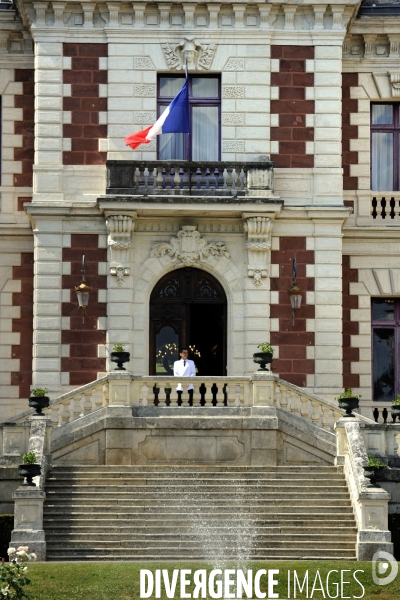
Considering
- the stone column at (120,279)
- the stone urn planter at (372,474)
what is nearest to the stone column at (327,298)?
the stone column at (120,279)

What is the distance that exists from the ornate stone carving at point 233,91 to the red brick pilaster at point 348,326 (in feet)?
15.1

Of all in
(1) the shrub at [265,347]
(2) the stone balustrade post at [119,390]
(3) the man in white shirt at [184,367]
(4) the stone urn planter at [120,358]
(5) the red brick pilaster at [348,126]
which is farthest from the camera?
(5) the red brick pilaster at [348,126]

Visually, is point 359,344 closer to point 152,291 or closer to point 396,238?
point 396,238

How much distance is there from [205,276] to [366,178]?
15.7ft

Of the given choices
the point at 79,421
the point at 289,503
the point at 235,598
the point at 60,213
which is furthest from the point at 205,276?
the point at 235,598

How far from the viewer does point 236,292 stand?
36.9m

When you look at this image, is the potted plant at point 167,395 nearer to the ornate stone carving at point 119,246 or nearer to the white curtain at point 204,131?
the ornate stone carving at point 119,246

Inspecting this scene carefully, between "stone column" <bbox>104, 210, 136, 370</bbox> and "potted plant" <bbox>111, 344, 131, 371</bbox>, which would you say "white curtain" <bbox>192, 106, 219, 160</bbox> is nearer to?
"stone column" <bbox>104, 210, 136, 370</bbox>

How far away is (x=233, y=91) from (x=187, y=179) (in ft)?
7.95

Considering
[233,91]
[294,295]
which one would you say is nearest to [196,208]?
[294,295]

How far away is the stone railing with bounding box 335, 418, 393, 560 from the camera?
95.6ft

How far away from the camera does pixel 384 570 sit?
27.0 metres

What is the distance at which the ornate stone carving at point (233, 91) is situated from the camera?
3753 centimetres

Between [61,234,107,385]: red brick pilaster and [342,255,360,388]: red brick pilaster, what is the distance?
580 centimetres
